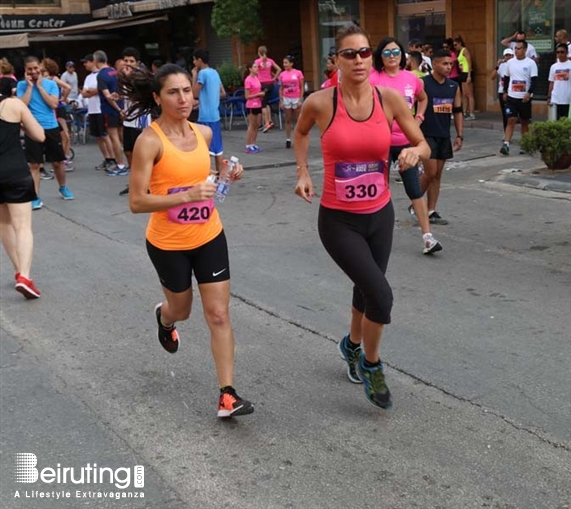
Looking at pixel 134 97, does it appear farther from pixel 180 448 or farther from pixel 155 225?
pixel 180 448

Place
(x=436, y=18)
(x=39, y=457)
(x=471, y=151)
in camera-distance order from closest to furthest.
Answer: (x=39, y=457)
(x=471, y=151)
(x=436, y=18)

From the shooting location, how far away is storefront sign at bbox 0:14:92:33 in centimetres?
2966

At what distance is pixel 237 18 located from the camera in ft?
69.8

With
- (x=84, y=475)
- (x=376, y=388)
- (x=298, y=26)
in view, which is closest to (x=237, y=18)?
(x=298, y=26)

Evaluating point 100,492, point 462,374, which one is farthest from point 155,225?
point 462,374

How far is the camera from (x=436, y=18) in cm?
1945

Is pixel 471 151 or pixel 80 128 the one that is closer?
pixel 471 151

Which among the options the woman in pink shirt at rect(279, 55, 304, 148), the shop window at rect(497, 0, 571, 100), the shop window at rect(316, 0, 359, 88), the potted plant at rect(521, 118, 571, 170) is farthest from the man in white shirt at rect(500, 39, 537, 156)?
the shop window at rect(316, 0, 359, 88)

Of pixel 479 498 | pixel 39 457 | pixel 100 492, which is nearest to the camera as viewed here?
pixel 479 498

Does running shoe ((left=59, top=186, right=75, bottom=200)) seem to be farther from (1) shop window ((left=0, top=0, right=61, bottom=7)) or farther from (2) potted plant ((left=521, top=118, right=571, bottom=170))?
(1) shop window ((left=0, top=0, right=61, bottom=7))

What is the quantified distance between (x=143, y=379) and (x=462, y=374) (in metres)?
1.96

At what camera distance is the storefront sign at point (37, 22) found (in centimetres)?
2966

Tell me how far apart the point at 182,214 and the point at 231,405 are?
3.43 feet

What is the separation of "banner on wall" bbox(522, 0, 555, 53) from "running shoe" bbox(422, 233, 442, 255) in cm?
1095
